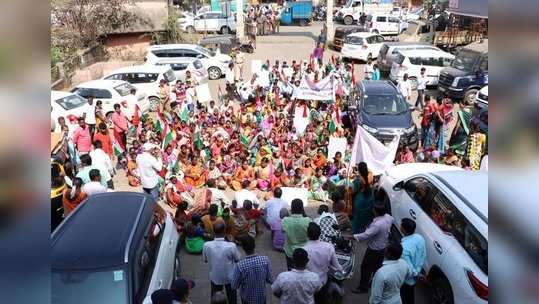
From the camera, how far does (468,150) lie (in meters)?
11.5

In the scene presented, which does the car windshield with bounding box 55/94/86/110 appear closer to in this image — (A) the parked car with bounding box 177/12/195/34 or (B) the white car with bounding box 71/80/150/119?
(B) the white car with bounding box 71/80/150/119

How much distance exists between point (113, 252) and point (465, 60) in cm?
1782

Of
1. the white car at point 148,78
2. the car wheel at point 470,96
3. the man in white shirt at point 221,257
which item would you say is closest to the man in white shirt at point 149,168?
the man in white shirt at point 221,257

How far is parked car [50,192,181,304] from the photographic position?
16.4 feet

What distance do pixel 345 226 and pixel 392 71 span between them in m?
15.8

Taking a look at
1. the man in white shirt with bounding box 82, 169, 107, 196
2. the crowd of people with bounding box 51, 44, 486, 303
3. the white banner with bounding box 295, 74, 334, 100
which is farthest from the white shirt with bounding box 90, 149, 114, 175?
the white banner with bounding box 295, 74, 334, 100

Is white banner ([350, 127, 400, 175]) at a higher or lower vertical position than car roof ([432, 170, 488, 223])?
lower

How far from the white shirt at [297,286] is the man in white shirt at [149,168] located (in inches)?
193

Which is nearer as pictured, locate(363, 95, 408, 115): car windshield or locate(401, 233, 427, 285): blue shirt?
locate(401, 233, 427, 285): blue shirt

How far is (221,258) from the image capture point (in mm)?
6098

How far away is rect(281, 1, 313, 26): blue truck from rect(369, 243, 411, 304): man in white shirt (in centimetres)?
3834

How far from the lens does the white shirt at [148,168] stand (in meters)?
9.55

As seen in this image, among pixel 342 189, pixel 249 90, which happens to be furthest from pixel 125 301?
pixel 249 90

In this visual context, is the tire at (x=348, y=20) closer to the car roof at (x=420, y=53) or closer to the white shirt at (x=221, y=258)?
the car roof at (x=420, y=53)
